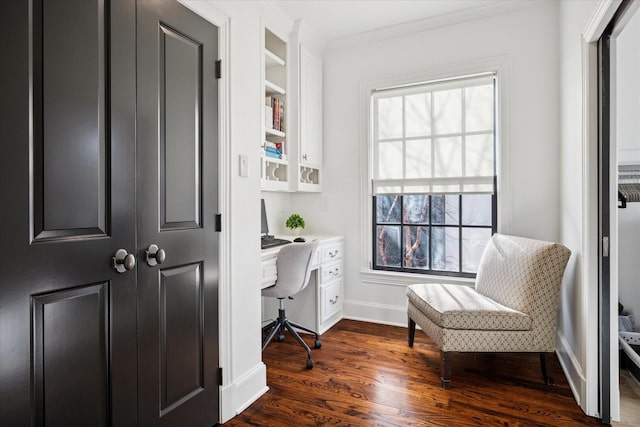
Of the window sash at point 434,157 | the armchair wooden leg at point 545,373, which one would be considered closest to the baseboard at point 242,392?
the armchair wooden leg at point 545,373

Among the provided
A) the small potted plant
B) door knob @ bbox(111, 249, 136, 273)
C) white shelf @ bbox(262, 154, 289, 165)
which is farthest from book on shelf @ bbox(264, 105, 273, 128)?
door knob @ bbox(111, 249, 136, 273)

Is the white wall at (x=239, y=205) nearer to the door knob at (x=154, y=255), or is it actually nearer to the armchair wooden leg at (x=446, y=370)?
the door knob at (x=154, y=255)

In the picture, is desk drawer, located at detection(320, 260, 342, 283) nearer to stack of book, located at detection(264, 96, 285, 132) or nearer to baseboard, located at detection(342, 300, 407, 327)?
baseboard, located at detection(342, 300, 407, 327)

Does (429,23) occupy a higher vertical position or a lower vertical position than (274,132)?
higher

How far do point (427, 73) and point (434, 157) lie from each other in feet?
2.45

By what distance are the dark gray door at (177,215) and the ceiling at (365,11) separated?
1441 millimetres

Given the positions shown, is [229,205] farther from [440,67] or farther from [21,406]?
[440,67]

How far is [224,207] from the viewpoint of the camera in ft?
6.06

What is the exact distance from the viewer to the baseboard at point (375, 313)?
3.33 metres

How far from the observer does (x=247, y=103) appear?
6.64 feet

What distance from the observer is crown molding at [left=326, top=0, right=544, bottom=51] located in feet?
9.45

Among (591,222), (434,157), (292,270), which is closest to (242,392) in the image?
(292,270)

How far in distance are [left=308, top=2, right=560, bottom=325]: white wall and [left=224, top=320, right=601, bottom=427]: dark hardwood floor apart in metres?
0.84

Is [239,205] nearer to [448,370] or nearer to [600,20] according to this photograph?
[448,370]
